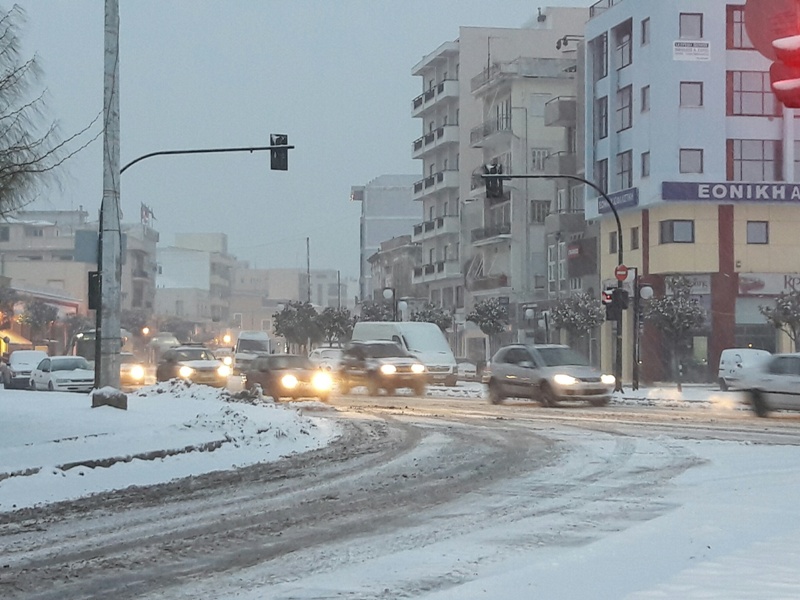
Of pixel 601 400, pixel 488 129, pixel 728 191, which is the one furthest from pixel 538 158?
pixel 601 400

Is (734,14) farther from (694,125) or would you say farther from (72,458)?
(72,458)

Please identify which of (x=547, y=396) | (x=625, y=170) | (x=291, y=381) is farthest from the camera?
(x=625, y=170)

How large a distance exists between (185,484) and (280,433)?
20.0 feet

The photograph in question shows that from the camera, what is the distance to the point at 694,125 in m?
53.2

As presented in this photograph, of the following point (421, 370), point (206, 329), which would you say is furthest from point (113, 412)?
point (206, 329)

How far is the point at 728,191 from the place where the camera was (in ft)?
172

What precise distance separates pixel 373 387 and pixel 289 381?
5476 mm

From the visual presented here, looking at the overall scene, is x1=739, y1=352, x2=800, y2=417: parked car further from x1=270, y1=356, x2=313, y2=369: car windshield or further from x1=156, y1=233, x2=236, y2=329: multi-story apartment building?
x1=156, y1=233, x2=236, y2=329: multi-story apartment building

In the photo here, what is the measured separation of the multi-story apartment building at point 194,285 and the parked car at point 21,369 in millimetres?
110750

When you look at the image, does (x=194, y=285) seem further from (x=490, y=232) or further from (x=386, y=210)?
(x=490, y=232)

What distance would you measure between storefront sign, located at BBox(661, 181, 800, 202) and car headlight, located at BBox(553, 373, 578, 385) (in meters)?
23.3

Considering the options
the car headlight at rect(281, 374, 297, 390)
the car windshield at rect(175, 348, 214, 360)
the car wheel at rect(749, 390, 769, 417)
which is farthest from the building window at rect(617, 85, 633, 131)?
the car wheel at rect(749, 390, 769, 417)

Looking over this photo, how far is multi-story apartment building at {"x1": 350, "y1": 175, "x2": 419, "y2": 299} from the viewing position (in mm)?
139625

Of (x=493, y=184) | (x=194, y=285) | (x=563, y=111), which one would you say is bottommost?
(x=493, y=184)
